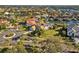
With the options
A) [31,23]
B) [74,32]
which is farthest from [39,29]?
[74,32]

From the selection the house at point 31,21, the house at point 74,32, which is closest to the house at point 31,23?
the house at point 31,21

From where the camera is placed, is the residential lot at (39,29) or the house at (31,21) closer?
the residential lot at (39,29)

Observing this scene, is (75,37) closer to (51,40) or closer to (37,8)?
(51,40)

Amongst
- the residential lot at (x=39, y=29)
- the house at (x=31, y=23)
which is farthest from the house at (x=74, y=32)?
the house at (x=31, y=23)

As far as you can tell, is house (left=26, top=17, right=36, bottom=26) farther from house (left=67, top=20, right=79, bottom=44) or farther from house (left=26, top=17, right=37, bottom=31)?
house (left=67, top=20, right=79, bottom=44)

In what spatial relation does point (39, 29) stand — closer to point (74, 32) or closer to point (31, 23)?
point (31, 23)

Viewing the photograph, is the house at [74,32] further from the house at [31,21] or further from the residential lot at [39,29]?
the house at [31,21]

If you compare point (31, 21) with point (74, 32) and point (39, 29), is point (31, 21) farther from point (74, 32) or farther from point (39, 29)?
point (74, 32)

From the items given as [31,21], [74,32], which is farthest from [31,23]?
[74,32]

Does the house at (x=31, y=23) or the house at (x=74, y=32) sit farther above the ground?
the house at (x=31, y=23)

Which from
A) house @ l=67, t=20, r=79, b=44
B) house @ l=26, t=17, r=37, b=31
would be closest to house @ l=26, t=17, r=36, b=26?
house @ l=26, t=17, r=37, b=31

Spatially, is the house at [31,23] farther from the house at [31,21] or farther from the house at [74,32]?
the house at [74,32]
